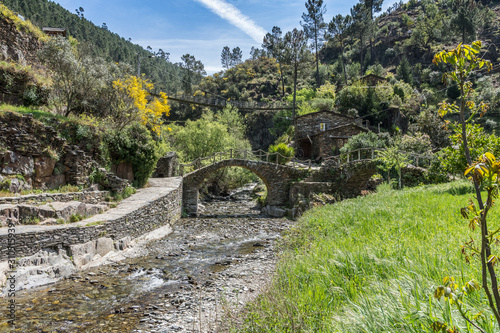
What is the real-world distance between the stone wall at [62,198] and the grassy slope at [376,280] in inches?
376

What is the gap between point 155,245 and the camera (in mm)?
12930

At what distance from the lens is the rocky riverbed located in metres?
6.18

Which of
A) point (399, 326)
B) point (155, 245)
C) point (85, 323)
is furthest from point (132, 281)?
point (399, 326)

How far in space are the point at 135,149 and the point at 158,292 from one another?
35.8ft

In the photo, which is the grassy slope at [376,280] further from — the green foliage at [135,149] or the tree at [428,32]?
the tree at [428,32]

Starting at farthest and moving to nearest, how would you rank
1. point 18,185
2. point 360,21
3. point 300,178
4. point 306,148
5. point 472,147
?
point 360,21 → point 306,148 → point 300,178 → point 18,185 → point 472,147

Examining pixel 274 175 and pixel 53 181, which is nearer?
pixel 53 181

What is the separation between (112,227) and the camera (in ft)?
36.9

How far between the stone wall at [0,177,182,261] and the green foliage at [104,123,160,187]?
1231 millimetres

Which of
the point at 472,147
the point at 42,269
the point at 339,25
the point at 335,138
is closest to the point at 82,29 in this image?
the point at 339,25

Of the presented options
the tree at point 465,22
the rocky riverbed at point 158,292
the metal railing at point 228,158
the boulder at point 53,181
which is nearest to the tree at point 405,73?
the tree at point 465,22

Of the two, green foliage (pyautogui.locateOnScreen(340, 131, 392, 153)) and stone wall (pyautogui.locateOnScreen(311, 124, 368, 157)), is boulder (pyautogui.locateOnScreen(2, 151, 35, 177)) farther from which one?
stone wall (pyautogui.locateOnScreen(311, 124, 368, 157))

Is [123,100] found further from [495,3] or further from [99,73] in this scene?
[495,3]

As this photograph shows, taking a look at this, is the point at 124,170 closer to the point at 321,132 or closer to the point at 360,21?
the point at 321,132
